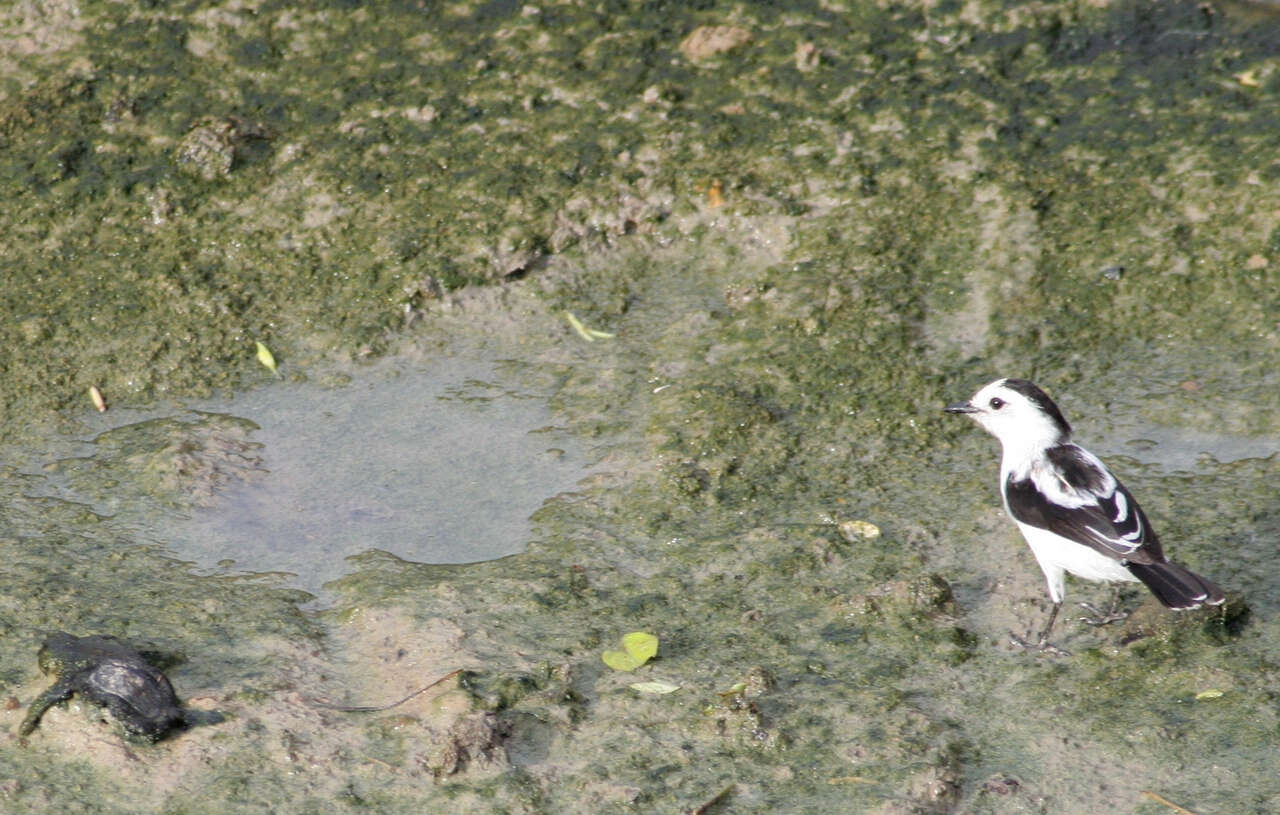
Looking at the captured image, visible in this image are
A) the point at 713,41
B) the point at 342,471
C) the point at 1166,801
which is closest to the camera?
the point at 1166,801

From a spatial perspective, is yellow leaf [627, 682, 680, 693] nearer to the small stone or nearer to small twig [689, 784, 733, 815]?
small twig [689, 784, 733, 815]

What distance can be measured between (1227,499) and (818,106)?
2752mm

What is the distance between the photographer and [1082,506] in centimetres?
483

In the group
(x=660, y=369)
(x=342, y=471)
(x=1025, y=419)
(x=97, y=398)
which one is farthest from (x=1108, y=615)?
(x=97, y=398)

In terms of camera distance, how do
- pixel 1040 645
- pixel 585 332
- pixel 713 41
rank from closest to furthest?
pixel 1040 645 < pixel 585 332 < pixel 713 41

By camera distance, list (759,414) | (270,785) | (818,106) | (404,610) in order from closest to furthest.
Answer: (270,785) < (404,610) < (759,414) < (818,106)

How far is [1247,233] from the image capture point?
6.27m

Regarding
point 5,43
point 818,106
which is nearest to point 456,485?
point 818,106

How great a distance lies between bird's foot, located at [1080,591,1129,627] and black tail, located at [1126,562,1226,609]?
36cm

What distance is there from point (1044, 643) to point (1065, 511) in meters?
0.46

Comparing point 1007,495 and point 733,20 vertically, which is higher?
point 733,20

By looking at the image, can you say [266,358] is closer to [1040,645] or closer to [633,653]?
[633,653]

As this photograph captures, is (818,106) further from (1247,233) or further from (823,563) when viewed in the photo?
(823,563)

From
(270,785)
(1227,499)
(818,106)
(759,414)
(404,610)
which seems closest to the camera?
(270,785)
